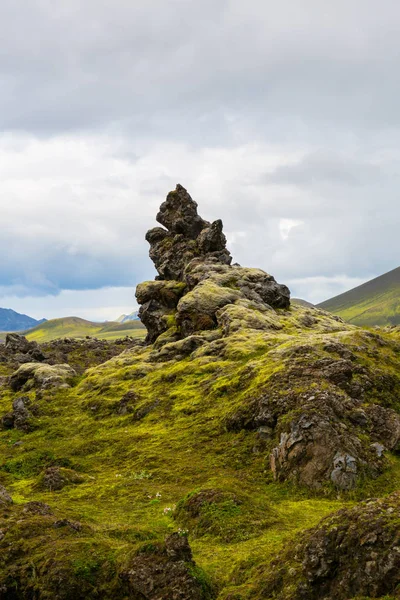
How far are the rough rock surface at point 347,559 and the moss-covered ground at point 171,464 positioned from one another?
1.51m

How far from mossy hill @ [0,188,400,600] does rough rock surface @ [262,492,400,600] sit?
0.04m

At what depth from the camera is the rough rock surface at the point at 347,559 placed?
11758mm

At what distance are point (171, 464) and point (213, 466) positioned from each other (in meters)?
3.65

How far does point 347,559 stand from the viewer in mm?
12672

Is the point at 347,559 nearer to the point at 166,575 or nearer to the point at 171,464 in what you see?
the point at 166,575

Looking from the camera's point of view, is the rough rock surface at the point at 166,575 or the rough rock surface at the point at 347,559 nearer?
the rough rock surface at the point at 347,559

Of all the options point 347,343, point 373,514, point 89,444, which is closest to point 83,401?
point 89,444

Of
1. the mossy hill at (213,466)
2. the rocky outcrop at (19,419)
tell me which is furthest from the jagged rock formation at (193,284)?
the rocky outcrop at (19,419)

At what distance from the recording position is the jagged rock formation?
74.7 m

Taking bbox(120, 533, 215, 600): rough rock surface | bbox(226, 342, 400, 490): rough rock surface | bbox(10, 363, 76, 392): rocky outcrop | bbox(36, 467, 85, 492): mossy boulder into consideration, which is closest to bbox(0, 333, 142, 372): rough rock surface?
bbox(10, 363, 76, 392): rocky outcrop

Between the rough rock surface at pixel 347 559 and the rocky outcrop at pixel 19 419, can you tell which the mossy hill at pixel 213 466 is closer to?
the rough rock surface at pixel 347 559

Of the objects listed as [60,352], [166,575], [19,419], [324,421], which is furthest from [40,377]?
[166,575]

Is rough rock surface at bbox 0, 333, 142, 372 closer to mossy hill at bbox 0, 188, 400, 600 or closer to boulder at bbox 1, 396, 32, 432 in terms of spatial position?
mossy hill at bbox 0, 188, 400, 600

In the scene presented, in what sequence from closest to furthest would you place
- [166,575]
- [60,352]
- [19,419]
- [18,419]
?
[166,575], [19,419], [18,419], [60,352]
